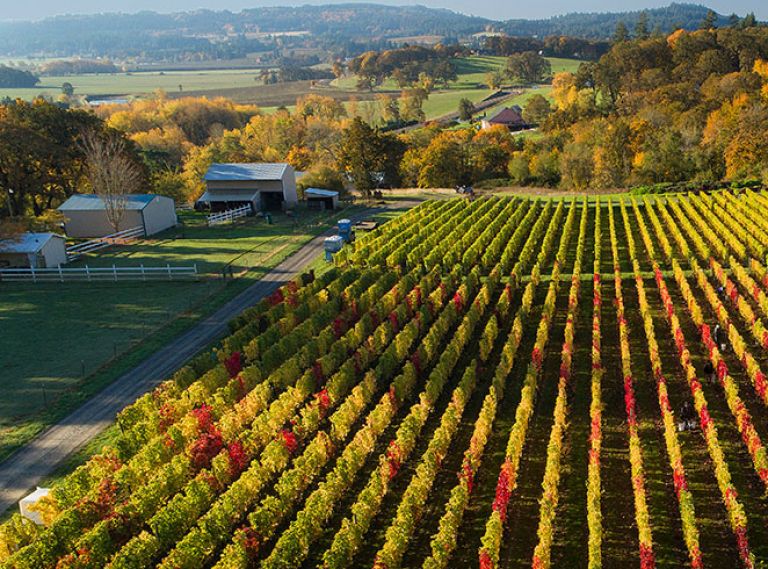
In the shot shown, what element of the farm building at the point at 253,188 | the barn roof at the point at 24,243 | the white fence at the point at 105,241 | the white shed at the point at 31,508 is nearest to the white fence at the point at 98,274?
the barn roof at the point at 24,243

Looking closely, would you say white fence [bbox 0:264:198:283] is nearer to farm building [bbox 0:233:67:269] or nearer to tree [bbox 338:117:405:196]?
farm building [bbox 0:233:67:269]

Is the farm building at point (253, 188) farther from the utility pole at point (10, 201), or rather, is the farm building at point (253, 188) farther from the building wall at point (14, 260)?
the building wall at point (14, 260)

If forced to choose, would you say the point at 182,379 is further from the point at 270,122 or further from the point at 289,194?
the point at 270,122

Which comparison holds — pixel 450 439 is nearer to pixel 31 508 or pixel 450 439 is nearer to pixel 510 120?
pixel 31 508

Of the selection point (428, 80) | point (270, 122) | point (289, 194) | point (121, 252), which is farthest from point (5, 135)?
point (428, 80)

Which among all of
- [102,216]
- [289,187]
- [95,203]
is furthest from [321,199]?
[95,203]
